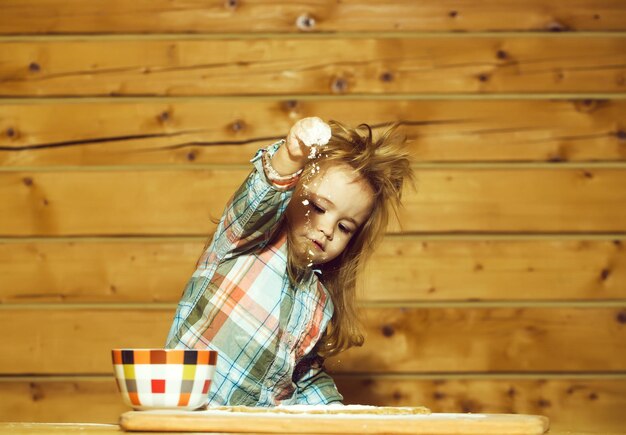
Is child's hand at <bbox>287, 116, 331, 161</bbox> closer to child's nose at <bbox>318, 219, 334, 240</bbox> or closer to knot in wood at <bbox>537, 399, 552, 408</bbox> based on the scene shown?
child's nose at <bbox>318, 219, 334, 240</bbox>

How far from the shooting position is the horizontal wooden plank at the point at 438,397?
6.39 feet

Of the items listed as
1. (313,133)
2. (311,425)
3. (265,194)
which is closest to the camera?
(311,425)

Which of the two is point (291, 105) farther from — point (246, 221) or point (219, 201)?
point (246, 221)

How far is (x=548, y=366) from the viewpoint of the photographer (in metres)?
1.98

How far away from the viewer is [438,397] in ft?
6.44

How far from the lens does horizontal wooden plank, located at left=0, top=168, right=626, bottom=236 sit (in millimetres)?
1957

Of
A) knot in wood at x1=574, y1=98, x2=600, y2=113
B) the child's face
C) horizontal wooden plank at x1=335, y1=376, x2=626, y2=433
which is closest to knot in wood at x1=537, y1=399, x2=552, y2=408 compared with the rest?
horizontal wooden plank at x1=335, y1=376, x2=626, y2=433

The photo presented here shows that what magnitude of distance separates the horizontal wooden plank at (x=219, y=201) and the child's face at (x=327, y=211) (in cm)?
56

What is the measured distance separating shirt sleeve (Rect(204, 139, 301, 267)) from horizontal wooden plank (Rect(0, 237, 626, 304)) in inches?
23.6

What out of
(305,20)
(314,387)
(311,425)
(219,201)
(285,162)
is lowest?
(311,425)

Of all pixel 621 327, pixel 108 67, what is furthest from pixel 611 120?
pixel 108 67

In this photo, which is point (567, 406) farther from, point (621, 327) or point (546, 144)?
point (546, 144)

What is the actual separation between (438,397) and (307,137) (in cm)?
112

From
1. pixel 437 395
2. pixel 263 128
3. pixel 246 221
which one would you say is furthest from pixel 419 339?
pixel 246 221
